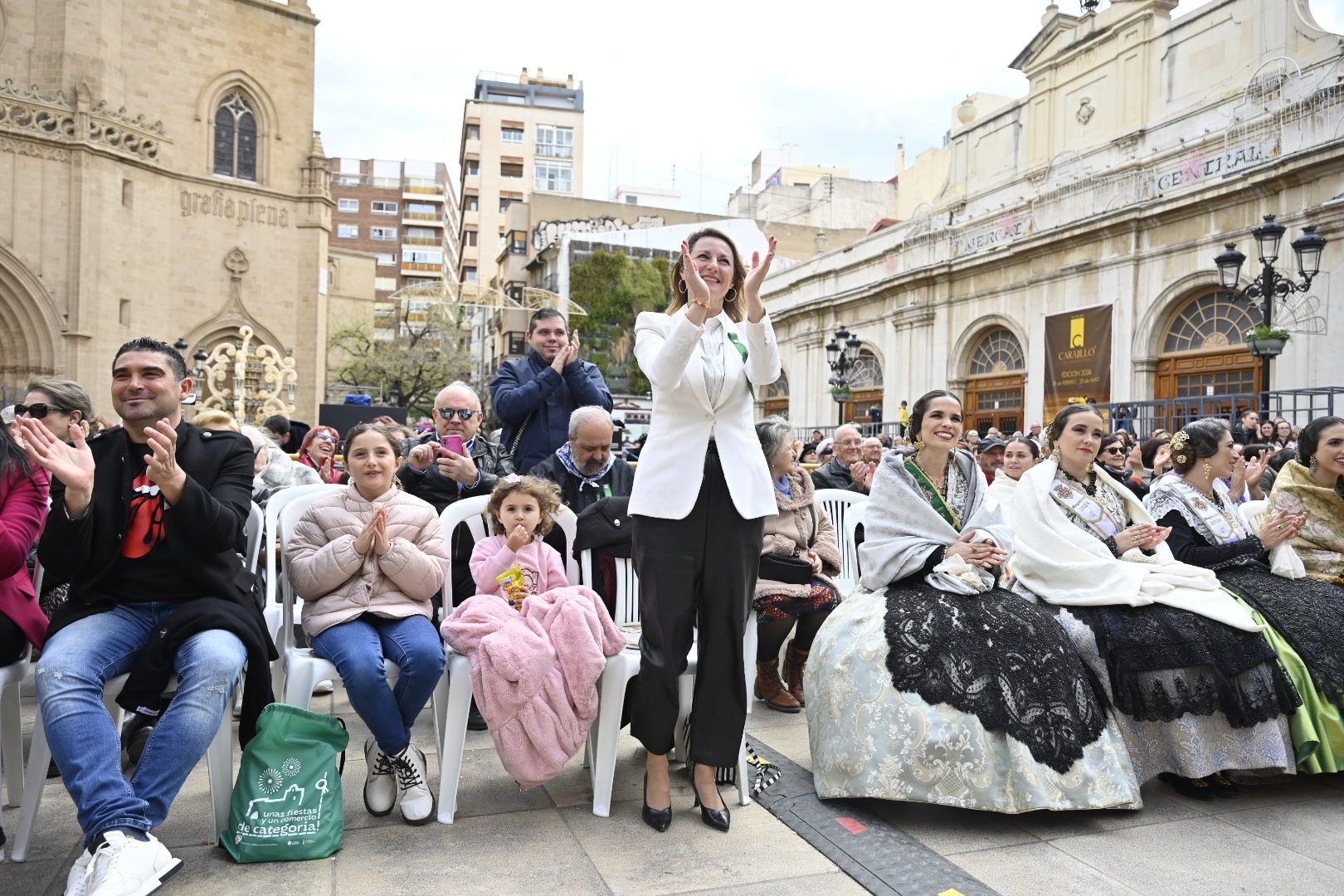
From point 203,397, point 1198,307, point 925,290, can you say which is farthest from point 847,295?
point 203,397

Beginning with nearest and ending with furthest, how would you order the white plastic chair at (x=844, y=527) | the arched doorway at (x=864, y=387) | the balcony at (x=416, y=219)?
the white plastic chair at (x=844, y=527), the arched doorway at (x=864, y=387), the balcony at (x=416, y=219)

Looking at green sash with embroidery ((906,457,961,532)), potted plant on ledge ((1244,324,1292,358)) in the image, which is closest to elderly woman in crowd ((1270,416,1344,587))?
green sash with embroidery ((906,457,961,532))

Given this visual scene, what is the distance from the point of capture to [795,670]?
201 inches

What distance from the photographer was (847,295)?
28969mm

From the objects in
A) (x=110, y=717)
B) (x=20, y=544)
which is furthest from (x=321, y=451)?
(x=110, y=717)

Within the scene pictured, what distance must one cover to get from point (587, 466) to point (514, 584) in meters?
1.06

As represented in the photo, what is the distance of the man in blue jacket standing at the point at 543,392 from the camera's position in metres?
4.95

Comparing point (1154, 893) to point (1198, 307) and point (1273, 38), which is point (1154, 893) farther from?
point (1273, 38)

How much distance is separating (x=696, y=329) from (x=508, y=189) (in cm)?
6667

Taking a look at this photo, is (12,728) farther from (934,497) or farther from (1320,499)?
(1320,499)

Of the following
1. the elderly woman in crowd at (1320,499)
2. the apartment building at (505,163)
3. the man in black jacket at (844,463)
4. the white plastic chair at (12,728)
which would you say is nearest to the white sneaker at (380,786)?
the white plastic chair at (12,728)

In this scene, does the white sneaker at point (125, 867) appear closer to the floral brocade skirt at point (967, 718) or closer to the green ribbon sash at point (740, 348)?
the floral brocade skirt at point (967, 718)

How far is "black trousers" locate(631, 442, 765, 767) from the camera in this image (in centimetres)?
333

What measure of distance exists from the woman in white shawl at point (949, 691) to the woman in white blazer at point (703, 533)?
1.59 feet
